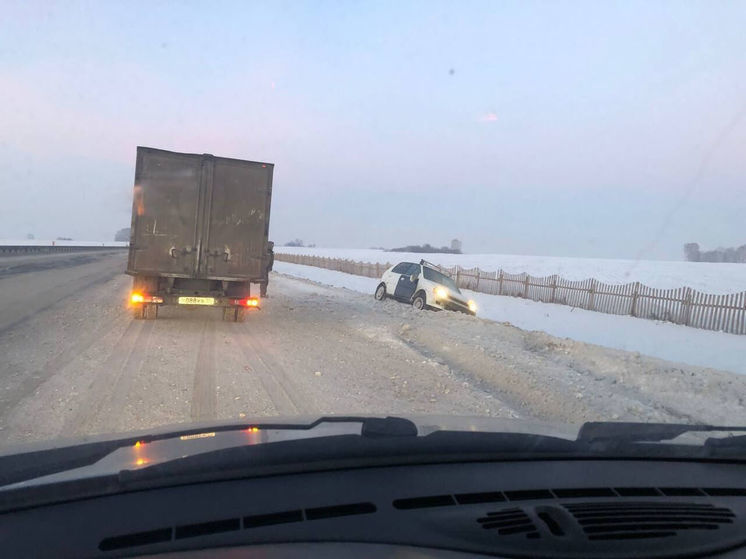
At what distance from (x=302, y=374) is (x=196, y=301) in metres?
4.90

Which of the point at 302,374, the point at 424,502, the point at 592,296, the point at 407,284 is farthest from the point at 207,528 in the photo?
the point at 592,296

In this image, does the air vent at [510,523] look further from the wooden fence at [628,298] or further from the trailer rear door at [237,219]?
the wooden fence at [628,298]

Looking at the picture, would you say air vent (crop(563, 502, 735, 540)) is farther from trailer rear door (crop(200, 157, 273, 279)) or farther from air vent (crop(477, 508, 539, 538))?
trailer rear door (crop(200, 157, 273, 279))

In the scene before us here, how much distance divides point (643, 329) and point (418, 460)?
1779cm

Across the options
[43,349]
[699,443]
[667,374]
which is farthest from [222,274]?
[699,443]

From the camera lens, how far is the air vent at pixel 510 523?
7.92 ft

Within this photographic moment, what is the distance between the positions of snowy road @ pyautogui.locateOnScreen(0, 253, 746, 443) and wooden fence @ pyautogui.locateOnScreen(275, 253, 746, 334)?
24.1 feet

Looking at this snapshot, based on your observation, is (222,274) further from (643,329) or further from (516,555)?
(643,329)

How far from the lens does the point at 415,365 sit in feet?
33.7

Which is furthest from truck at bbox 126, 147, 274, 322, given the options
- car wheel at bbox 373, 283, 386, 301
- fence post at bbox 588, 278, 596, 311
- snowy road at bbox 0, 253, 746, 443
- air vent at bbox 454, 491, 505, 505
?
fence post at bbox 588, 278, 596, 311

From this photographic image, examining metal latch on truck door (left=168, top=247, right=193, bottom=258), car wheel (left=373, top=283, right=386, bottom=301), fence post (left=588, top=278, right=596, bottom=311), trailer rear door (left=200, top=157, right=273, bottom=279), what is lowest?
car wheel (left=373, top=283, right=386, bottom=301)

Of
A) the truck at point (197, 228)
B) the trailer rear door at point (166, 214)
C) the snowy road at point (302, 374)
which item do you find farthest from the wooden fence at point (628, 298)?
the trailer rear door at point (166, 214)

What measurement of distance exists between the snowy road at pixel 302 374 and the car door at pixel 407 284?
4.69 metres

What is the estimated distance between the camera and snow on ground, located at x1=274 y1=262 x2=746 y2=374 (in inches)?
558
